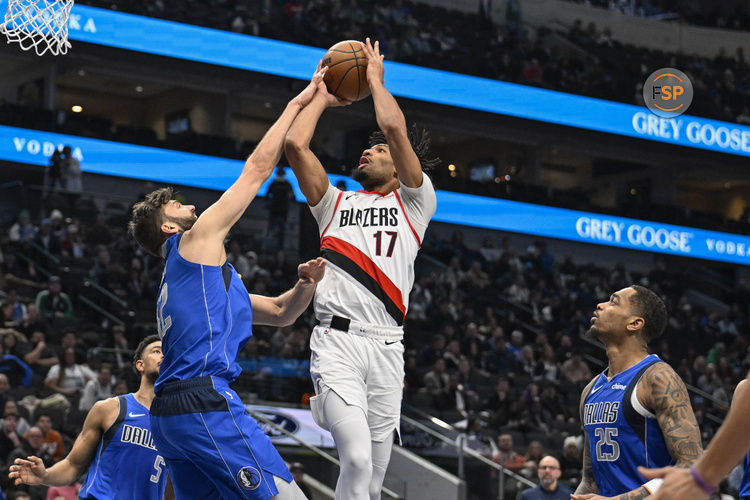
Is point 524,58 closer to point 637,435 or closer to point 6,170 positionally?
point 6,170

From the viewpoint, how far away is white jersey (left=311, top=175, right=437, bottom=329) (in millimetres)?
5832

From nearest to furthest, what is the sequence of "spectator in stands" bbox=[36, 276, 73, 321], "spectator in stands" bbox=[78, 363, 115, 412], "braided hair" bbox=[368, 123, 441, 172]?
"braided hair" bbox=[368, 123, 441, 172] < "spectator in stands" bbox=[78, 363, 115, 412] < "spectator in stands" bbox=[36, 276, 73, 321]

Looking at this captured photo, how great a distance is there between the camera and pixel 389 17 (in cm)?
2934

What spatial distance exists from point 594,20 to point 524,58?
6287mm

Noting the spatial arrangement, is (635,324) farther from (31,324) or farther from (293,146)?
(31,324)

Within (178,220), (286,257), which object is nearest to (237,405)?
(178,220)

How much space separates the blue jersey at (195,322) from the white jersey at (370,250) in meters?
1.15

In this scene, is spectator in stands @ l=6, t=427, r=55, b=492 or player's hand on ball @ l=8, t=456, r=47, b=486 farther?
spectator in stands @ l=6, t=427, r=55, b=492

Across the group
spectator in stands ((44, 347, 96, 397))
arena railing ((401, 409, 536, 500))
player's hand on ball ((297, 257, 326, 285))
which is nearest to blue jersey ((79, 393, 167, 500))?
player's hand on ball ((297, 257, 326, 285))

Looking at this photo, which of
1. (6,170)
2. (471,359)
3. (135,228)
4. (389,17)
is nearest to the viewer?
(135,228)

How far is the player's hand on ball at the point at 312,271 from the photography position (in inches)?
211

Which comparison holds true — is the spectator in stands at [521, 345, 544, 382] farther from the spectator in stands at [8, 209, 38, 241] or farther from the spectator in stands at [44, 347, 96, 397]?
the spectator in stands at [8, 209, 38, 241]

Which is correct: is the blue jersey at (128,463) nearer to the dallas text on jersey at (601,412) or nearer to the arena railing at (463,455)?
the dallas text on jersey at (601,412)

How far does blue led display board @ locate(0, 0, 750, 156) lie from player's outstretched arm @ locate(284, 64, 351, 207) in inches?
674
